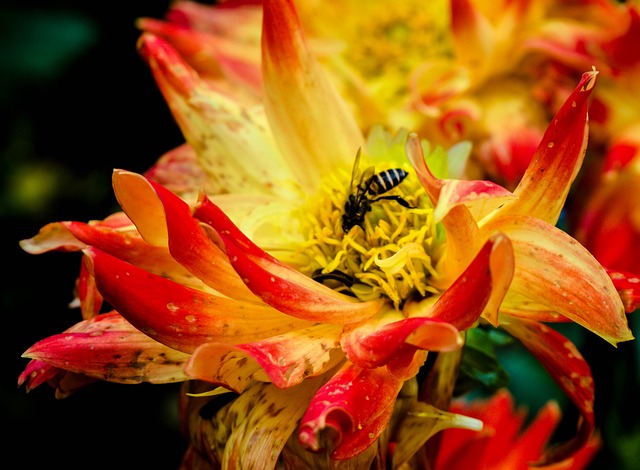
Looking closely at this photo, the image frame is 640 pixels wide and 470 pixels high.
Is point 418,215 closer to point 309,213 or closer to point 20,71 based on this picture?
point 309,213

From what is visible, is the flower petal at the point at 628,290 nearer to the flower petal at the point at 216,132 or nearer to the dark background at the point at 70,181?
the flower petal at the point at 216,132

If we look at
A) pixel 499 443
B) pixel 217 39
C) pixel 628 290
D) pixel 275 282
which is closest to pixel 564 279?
pixel 628 290

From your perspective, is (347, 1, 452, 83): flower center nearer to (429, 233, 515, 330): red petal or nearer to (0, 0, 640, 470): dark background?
(0, 0, 640, 470): dark background

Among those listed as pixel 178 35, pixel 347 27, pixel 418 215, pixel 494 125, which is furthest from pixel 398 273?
pixel 347 27

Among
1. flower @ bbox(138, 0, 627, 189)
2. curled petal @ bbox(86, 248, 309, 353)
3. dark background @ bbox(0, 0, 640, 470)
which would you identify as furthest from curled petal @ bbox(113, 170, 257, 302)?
dark background @ bbox(0, 0, 640, 470)

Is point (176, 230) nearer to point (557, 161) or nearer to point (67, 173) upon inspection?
point (557, 161)
